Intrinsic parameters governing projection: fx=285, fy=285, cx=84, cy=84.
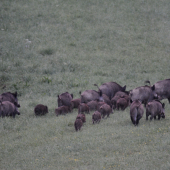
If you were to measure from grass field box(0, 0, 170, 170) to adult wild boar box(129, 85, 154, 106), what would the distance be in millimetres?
909

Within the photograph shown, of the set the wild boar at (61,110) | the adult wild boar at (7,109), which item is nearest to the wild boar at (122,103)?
the wild boar at (61,110)

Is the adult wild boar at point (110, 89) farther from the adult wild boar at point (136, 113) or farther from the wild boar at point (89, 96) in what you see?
the adult wild boar at point (136, 113)

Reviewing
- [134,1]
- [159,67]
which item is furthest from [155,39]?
[134,1]

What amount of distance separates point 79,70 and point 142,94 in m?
8.76

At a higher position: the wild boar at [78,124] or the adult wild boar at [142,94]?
the adult wild boar at [142,94]

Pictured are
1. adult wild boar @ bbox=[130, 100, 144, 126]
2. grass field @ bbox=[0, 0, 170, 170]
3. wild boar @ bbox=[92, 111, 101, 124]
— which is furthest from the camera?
wild boar @ bbox=[92, 111, 101, 124]

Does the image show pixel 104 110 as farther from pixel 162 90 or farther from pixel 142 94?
pixel 162 90

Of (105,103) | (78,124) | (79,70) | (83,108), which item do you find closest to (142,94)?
(105,103)

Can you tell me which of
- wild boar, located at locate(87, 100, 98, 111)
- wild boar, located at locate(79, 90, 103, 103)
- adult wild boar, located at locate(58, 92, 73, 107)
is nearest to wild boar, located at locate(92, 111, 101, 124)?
wild boar, located at locate(87, 100, 98, 111)

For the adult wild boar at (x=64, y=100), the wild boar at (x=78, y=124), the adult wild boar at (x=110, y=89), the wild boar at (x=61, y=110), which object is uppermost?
the adult wild boar at (x=110, y=89)

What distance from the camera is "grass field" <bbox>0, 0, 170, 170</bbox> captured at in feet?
24.9

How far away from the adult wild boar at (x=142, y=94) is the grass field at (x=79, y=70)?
909 mm

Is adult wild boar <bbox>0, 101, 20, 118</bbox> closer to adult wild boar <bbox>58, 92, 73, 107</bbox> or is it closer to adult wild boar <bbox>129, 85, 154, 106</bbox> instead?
adult wild boar <bbox>58, 92, 73, 107</bbox>

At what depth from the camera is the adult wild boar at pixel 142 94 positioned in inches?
483
